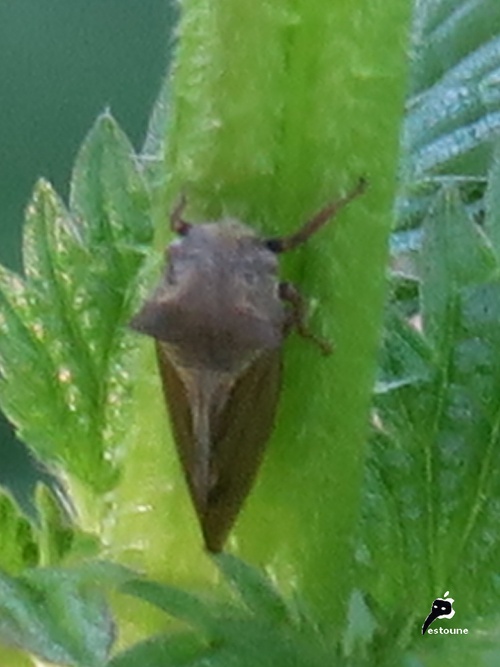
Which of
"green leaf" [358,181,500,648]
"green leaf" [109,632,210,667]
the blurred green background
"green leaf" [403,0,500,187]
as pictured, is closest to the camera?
"green leaf" [109,632,210,667]

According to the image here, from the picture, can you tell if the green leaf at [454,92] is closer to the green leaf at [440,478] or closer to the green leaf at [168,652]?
the green leaf at [440,478]

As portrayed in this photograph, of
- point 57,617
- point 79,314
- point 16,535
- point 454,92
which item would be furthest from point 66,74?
point 57,617

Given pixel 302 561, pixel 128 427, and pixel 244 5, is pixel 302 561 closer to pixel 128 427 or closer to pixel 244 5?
pixel 128 427

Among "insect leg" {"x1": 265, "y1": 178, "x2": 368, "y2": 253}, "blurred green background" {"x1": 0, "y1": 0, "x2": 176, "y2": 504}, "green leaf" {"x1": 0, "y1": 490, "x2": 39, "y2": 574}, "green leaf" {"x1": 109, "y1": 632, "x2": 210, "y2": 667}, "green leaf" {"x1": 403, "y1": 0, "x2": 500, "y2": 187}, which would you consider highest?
"blurred green background" {"x1": 0, "y1": 0, "x2": 176, "y2": 504}

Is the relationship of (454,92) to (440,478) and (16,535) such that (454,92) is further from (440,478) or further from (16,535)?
(16,535)

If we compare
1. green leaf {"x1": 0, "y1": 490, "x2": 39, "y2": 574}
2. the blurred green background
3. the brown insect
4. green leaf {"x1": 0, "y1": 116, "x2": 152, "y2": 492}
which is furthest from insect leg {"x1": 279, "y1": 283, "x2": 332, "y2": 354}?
the blurred green background

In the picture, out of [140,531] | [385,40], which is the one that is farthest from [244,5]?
[140,531]

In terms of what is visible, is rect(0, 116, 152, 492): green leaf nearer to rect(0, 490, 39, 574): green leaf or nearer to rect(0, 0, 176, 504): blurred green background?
rect(0, 490, 39, 574): green leaf

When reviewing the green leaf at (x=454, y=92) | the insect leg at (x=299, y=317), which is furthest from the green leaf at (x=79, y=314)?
the green leaf at (x=454, y=92)
